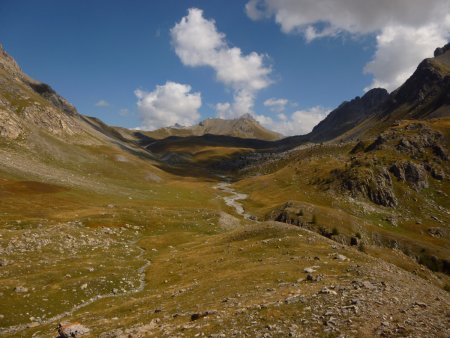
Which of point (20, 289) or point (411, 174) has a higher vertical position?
point (411, 174)

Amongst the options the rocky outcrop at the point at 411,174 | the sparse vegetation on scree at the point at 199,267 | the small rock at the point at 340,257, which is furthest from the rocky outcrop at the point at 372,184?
the small rock at the point at 340,257

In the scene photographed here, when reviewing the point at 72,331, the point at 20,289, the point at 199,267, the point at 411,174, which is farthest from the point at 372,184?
the point at 72,331

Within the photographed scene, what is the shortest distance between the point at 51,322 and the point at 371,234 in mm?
109638

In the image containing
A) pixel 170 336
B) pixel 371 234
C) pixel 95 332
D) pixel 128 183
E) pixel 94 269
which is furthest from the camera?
pixel 128 183

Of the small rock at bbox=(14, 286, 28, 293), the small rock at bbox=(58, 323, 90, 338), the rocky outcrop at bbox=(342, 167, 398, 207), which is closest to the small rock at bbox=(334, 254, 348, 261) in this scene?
the small rock at bbox=(58, 323, 90, 338)

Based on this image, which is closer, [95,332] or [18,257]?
[95,332]

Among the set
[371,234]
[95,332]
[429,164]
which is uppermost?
[429,164]

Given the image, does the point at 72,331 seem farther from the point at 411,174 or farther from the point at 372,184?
the point at 411,174

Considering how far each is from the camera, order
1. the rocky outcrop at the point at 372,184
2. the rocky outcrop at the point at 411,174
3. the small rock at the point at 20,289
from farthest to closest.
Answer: the rocky outcrop at the point at 411,174 → the rocky outcrop at the point at 372,184 → the small rock at the point at 20,289

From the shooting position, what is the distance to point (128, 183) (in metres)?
175

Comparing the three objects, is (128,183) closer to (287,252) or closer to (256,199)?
(256,199)

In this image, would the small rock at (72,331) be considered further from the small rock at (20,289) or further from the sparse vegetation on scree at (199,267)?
the small rock at (20,289)

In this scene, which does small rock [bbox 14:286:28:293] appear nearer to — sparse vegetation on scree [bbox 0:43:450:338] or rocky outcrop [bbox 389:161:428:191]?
sparse vegetation on scree [bbox 0:43:450:338]

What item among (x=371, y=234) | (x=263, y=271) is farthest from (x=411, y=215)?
(x=263, y=271)
